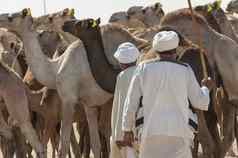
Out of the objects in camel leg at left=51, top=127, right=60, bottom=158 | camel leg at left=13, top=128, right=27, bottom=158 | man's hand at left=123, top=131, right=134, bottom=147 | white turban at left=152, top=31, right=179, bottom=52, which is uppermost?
white turban at left=152, top=31, right=179, bottom=52

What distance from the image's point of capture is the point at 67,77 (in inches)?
434

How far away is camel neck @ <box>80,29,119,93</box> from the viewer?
11.0 meters

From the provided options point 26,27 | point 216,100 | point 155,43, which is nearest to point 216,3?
point 216,100

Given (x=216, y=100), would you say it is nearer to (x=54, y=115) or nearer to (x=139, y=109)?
(x=54, y=115)

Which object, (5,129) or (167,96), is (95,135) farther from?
(167,96)

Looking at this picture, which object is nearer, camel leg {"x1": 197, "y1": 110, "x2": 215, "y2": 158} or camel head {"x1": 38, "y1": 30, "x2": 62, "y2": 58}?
camel leg {"x1": 197, "y1": 110, "x2": 215, "y2": 158}

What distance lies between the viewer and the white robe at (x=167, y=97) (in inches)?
240

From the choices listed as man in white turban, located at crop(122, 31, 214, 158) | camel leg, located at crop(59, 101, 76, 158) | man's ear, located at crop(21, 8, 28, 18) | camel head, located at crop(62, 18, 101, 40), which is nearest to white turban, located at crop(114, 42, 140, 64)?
man in white turban, located at crop(122, 31, 214, 158)

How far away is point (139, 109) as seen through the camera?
6254 millimetres

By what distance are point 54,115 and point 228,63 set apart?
3677 millimetres

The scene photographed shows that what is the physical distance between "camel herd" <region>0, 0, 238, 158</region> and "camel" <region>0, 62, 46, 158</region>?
0.05 feet

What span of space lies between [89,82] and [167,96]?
5.01 m

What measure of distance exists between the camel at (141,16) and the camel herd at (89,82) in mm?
4757

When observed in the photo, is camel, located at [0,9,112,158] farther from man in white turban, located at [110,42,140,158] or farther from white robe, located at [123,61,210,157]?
white robe, located at [123,61,210,157]
